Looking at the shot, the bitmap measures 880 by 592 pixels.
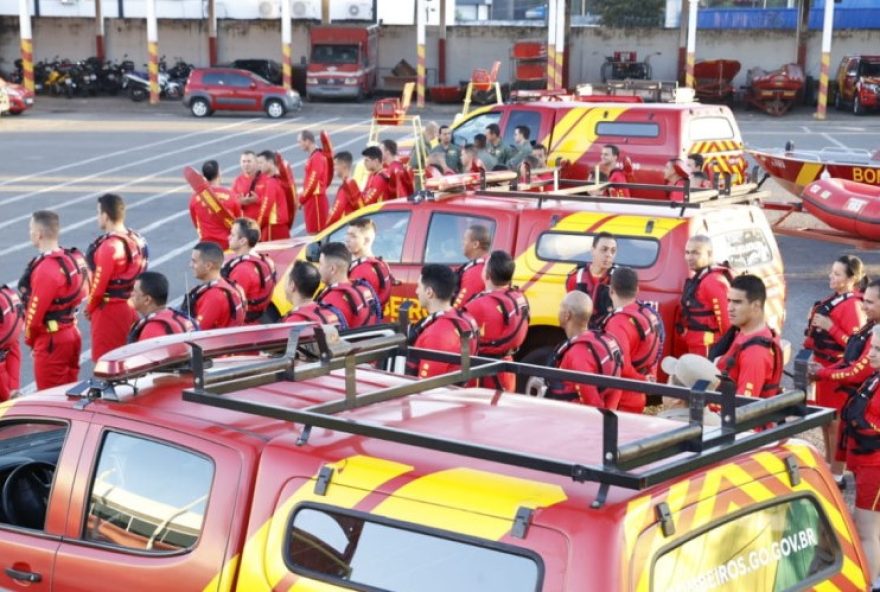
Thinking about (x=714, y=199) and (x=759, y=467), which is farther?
(x=714, y=199)

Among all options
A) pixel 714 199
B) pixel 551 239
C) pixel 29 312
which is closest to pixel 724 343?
pixel 551 239

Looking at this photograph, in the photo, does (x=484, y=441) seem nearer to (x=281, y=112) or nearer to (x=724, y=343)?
(x=724, y=343)

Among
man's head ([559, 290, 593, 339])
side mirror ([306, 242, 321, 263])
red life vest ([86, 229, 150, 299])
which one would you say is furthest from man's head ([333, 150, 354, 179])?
man's head ([559, 290, 593, 339])

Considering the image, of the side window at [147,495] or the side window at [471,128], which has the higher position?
the side window at [471,128]

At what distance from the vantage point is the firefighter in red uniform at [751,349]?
258 inches

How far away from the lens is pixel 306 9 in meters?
48.1

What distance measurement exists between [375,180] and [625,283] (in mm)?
7231

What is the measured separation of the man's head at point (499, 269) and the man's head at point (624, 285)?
0.69 metres

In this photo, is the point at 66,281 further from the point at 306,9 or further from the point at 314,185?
the point at 306,9

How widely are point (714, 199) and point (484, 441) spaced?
23.7 ft

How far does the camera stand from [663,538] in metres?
3.45

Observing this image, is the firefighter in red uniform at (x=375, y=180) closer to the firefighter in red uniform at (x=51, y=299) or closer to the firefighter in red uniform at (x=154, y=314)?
the firefighter in red uniform at (x=51, y=299)

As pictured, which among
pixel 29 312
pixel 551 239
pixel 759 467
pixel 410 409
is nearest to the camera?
pixel 759 467

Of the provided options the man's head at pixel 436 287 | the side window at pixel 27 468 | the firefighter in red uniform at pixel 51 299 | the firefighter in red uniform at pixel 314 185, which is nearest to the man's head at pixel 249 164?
the firefighter in red uniform at pixel 314 185
